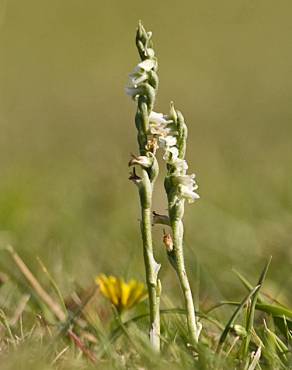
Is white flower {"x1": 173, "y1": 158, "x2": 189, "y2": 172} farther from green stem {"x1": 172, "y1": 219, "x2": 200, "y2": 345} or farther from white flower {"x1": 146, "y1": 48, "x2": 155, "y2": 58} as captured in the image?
white flower {"x1": 146, "y1": 48, "x2": 155, "y2": 58}

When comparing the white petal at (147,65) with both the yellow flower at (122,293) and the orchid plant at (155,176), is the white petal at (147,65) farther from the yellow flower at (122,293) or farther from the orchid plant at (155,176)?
the yellow flower at (122,293)

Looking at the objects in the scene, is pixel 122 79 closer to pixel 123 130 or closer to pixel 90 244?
pixel 123 130

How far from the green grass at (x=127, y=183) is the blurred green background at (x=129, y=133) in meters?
0.02

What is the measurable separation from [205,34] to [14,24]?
3468 millimetres

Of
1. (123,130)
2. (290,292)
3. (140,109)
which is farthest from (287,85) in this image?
(140,109)

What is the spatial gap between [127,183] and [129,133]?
3395 mm

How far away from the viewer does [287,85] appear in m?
12.2

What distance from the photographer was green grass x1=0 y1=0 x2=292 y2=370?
2805 millimetres

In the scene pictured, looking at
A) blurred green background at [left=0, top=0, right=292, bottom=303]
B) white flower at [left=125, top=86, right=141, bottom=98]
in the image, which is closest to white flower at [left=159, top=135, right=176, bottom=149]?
white flower at [left=125, top=86, right=141, bottom=98]

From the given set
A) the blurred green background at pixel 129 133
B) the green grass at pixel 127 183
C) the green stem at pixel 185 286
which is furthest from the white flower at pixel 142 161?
the blurred green background at pixel 129 133

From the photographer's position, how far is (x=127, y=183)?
662 cm

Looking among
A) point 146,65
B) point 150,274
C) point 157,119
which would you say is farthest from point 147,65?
point 150,274

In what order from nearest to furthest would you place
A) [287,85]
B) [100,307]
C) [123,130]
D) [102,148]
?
[100,307] < [102,148] < [123,130] < [287,85]

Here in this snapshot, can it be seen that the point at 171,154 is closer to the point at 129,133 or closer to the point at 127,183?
the point at 127,183
